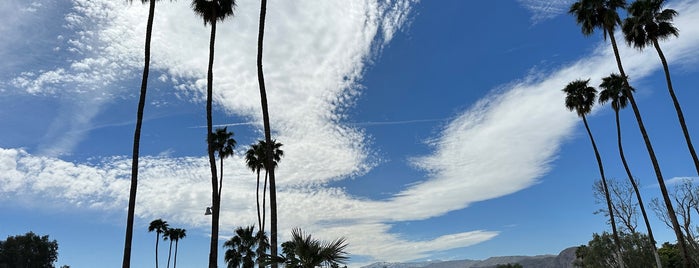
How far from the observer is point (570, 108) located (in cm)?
4012

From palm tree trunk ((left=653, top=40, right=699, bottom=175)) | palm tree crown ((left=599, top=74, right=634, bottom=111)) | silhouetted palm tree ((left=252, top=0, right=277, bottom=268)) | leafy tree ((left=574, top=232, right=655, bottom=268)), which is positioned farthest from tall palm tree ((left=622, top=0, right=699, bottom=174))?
leafy tree ((left=574, top=232, right=655, bottom=268))

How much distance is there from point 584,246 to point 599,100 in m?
59.0

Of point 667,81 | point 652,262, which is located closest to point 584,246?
point 652,262

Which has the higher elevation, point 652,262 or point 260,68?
point 260,68

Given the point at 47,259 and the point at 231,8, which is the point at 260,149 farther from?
the point at 47,259

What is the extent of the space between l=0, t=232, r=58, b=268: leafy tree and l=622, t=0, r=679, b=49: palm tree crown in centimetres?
11571

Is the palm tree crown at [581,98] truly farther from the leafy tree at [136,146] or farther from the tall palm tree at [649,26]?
the leafy tree at [136,146]

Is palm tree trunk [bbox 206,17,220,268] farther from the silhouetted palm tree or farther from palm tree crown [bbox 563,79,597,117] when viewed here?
palm tree crown [bbox 563,79,597,117]

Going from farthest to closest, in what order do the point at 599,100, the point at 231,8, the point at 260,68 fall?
1. the point at 599,100
2. the point at 231,8
3. the point at 260,68

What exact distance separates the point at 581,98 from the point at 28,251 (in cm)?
11296

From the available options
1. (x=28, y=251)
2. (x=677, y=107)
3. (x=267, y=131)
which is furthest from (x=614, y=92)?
(x=28, y=251)

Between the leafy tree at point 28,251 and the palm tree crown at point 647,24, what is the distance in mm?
115713

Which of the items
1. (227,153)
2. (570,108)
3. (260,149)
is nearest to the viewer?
(570,108)

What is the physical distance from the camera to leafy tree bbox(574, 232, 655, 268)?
223 feet
